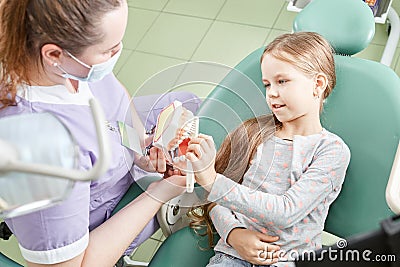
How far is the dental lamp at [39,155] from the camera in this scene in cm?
78

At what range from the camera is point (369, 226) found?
5.31 feet

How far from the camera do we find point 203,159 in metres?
1.52

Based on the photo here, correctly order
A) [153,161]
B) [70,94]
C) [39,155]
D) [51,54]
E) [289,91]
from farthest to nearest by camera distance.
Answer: [153,161] < [289,91] < [70,94] < [51,54] < [39,155]

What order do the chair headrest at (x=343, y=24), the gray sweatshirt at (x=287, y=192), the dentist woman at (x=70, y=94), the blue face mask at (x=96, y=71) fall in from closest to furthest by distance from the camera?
the dentist woman at (x=70, y=94)
the blue face mask at (x=96, y=71)
the gray sweatshirt at (x=287, y=192)
the chair headrest at (x=343, y=24)

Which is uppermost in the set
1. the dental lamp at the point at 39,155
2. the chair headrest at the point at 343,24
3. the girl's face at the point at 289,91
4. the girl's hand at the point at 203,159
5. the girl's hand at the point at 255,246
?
the dental lamp at the point at 39,155

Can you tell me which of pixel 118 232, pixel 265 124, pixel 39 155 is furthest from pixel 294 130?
pixel 39 155

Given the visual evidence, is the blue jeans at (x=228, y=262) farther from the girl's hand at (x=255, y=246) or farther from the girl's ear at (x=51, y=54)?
the girl's ear at (x=51, y=54)

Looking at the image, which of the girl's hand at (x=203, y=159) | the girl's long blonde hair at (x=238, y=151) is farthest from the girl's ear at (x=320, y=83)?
the girl's hand at (x=203, y=159)

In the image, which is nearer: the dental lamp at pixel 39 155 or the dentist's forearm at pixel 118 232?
the dental lamp at pixel 39 155

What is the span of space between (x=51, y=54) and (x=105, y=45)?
0.11m

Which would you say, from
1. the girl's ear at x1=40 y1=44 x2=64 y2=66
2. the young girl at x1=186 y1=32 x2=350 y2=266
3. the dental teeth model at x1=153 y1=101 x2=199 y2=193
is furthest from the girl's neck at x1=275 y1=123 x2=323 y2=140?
the girl's ear at x1=40 y1=44 x2=64 y2=66

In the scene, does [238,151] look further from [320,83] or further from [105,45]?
[105,45]

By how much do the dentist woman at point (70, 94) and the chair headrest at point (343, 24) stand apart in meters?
0.57

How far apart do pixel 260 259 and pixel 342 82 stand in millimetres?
506
